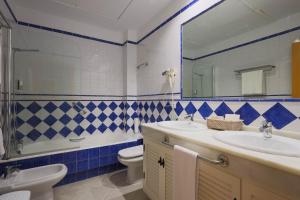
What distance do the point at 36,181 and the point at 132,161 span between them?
3.06ft

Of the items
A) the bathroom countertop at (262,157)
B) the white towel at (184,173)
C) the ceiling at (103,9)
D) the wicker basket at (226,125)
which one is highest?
the ceiling at (103,9)

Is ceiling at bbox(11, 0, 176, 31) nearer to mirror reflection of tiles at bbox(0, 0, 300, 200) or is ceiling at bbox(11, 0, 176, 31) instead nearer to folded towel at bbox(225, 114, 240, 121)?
mirror reflection of tiles at bbox(0, 0, 300, 200)

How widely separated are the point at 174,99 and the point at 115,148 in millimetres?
1047

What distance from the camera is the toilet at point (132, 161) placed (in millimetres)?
1809

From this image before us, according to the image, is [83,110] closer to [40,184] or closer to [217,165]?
[40,184]

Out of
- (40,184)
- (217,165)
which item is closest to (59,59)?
(40,184)

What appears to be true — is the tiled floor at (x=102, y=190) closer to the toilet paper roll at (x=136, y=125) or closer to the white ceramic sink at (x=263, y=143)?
the toilet paper roll at (x=136, y=125)

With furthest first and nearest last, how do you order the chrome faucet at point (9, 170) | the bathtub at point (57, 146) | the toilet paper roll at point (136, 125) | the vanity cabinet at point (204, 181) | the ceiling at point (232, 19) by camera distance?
the toilet paper roll at point (136, 125) → the bathtub at point (57, 146) → the chrome faucet at point (9, 170) → the ceiling at point (232, 19) → the vanity cabinet at point (204, 181)

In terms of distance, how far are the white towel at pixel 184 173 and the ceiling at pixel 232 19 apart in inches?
43.5

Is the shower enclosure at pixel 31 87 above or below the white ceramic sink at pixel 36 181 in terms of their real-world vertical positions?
above

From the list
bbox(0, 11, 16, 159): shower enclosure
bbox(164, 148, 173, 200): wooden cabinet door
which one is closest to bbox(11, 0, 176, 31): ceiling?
bbox(0, 11, 16, 159): shower enclosure

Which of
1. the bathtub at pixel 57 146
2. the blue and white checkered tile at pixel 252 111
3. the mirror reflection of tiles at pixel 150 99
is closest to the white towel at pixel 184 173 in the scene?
the mirror reflection of tiles at pixel 150 99

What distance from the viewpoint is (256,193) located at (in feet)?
2.11

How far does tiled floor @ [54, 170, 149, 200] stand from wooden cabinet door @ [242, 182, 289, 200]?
1226 mm
